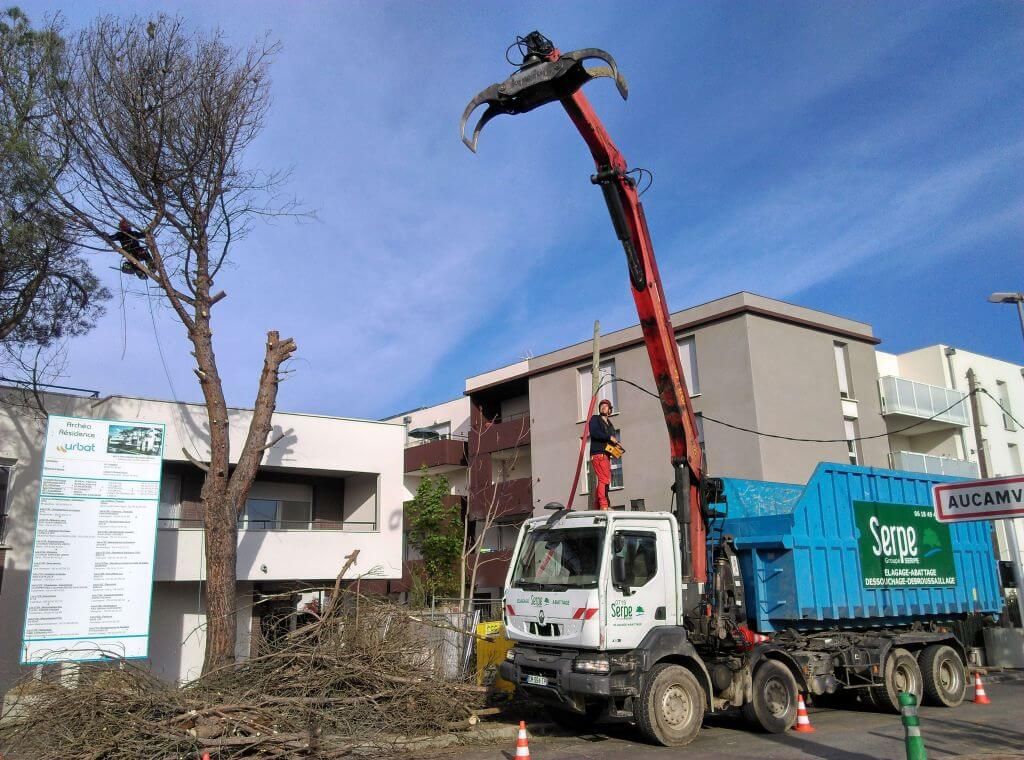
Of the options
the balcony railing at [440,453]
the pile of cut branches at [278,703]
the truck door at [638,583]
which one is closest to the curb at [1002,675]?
the truck door at [638,583]

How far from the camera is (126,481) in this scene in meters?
13.5

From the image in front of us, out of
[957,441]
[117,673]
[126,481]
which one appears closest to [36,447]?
[126,481]

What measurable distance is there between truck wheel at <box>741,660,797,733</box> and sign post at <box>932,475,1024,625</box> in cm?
341

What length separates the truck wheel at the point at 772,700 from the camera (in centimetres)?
1090

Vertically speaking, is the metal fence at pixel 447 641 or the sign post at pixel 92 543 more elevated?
the sign post at pixel 92 543

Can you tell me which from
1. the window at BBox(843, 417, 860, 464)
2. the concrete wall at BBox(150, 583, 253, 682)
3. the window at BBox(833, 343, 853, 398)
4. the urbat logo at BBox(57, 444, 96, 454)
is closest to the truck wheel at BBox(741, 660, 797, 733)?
the urbat logo at BBox(57, 444, 96, 454)

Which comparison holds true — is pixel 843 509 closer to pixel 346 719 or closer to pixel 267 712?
pixel 346 719

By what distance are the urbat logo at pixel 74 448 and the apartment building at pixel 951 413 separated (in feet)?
84.0

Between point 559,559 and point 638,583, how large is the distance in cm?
105

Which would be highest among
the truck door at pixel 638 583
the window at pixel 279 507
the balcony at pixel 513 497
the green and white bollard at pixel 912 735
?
the balcony at pixel 513 497

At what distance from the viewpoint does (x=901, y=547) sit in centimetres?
1359

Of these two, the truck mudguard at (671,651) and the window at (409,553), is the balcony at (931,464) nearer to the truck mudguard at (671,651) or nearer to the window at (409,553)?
the window at (409,553)

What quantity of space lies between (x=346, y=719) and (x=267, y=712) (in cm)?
107

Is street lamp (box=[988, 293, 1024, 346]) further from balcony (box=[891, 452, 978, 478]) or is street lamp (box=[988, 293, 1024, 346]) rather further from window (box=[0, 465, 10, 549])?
window (box=[0, 465, 10, 549])
